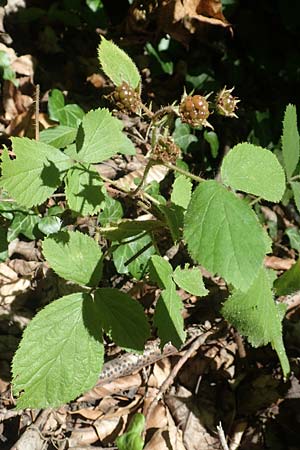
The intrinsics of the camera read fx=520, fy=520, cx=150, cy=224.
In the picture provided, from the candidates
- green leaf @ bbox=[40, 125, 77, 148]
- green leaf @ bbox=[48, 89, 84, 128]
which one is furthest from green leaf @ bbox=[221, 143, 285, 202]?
green leaf @ bbox=[48, 89, 84, 128]

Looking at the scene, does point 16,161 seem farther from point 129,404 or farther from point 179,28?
point 179,28

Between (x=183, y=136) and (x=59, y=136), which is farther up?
(x=59, y=136)

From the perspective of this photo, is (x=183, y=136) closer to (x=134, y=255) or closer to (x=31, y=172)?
(x=134, y=255)

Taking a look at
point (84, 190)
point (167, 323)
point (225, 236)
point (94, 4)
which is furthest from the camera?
point (94, 4)

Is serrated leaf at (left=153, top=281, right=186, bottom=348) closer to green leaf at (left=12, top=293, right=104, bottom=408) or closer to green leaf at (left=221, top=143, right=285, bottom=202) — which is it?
green leaf at (left=12, top=293, right=104, bottom=408)

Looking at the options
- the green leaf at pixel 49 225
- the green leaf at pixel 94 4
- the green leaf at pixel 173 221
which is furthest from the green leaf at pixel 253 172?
the green leaf at pixel 94 4

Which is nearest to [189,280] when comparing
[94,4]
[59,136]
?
[59,136]
